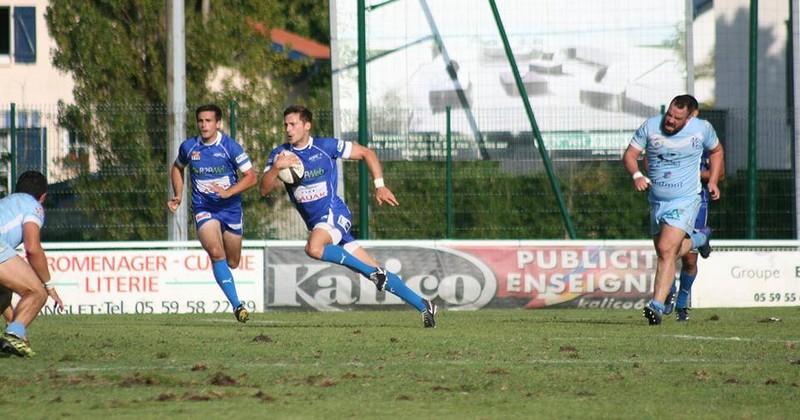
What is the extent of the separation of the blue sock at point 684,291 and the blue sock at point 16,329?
6545mm

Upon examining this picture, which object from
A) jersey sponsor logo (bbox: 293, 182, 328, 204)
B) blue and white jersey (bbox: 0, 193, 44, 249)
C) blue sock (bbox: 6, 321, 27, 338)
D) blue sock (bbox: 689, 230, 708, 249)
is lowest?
blue sock (bbox: 6, 321, 27, 338)

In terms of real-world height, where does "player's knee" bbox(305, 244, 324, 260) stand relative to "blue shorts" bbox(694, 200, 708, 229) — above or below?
below

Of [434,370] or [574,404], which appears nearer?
[574,404]

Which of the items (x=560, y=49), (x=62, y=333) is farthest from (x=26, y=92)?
(x=62, y=333)

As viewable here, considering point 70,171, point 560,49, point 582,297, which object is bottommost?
point 582,297

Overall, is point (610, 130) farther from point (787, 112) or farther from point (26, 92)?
point (26, 92)

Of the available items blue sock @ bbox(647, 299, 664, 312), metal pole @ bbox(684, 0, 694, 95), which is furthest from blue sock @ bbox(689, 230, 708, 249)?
metal pole @ bbox(684, 0, 694, 95)

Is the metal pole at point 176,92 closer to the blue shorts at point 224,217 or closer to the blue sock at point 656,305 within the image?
the blue shorts at point 224,217

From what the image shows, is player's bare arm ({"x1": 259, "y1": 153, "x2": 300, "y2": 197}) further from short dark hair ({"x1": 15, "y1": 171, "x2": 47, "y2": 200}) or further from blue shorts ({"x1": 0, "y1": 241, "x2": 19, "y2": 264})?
blue shorts ({"x1": 0, "y1": 241, "x2": 19, "y2": 264})

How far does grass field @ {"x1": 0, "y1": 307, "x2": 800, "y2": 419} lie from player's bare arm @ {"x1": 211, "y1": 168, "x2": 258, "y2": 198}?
1385 mm

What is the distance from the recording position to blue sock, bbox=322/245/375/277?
1270 centimetres

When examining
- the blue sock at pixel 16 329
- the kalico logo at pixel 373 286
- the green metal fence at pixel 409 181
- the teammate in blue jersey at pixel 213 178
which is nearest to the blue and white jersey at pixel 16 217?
the blue sock at pixel 16 329

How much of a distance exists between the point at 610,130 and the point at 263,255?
7745 millimetres

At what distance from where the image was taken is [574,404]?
7336 millimetres
